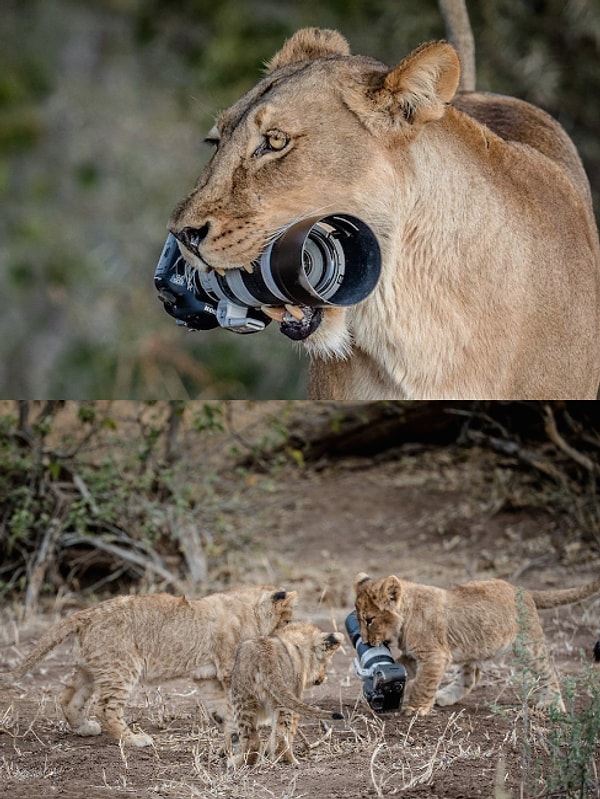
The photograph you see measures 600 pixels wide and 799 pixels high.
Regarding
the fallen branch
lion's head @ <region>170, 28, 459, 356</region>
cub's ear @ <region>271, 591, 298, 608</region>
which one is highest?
lion's head @ <region>170, 28, 459, 356</region>

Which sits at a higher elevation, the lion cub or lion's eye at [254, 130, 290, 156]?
lion's eye at [254, 130, 290, 156]

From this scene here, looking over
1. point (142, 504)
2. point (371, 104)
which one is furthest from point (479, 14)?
point (371, 104)

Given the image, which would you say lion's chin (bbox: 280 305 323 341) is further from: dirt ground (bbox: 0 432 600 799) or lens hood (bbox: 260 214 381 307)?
dirt ground (bbox: 0 432 600 799)

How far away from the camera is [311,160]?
10.9 feet

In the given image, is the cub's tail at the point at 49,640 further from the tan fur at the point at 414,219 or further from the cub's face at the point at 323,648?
Result: the tan fur at the point at 414,219

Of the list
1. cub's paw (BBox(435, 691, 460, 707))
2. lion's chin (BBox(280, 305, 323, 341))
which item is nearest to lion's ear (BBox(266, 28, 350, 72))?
lion's chin (BBox(280, 305, 323, 341))

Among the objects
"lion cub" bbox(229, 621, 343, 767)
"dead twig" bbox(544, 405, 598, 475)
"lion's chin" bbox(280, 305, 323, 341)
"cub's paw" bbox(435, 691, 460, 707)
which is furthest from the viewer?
"dead twig" bbox(544, 405, 598, 475)

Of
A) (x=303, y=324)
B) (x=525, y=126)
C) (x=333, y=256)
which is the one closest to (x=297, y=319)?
(x=303, y=324)

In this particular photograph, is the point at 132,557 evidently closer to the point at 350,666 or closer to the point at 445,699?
the point at 350,666

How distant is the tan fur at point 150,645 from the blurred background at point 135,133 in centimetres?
436

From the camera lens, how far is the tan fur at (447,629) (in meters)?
3.41

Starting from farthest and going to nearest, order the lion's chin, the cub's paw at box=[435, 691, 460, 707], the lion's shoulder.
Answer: the lion's shoulder, the cub's paw at box=[435, 691, 460, 707], the lion's chin

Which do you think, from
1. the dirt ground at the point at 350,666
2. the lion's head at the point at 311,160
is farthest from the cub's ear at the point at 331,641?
the lion's head at the point at 311,160

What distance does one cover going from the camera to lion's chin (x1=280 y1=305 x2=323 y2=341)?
133 inches
